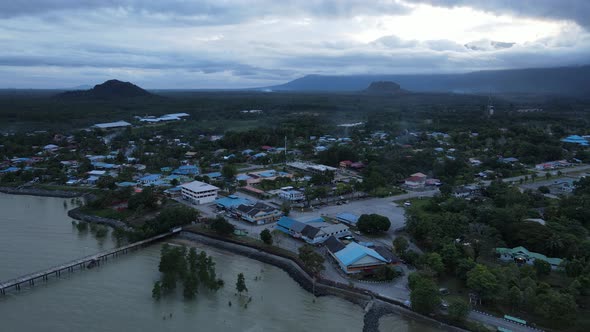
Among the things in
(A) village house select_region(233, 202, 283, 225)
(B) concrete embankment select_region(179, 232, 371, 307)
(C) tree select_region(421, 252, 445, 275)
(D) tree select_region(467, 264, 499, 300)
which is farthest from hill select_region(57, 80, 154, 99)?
(D) tree select_region(467, 264, 499, 300)

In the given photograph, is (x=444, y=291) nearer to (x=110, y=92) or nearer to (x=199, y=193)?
(x=199, y=193)

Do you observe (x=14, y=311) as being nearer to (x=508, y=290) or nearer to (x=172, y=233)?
(x=172, y=233)

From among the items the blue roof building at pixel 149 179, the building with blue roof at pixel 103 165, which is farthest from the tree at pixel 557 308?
the building with blue roof at pixel 103 165

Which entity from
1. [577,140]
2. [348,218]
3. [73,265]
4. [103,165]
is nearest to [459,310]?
[348,218]

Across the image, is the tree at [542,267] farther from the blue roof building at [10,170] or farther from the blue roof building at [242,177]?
the blue roof building at [10,170]

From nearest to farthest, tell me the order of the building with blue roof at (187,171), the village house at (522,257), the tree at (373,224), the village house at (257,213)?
the village house at (522,257), the tree at (373,224), the village house at (257,213), the building with blue roof at (187,171)
